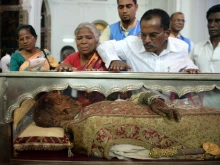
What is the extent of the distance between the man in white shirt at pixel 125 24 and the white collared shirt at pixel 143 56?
2.76 ft

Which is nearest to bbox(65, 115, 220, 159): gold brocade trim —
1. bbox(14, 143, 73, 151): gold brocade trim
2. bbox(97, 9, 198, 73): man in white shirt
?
bbox(14, 143, 73, 151): gold brocade trim

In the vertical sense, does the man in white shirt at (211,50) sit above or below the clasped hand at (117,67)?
above

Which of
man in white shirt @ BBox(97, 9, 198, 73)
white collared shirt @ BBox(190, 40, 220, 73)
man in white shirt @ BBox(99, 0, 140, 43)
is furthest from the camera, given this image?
man in white shirt @ BBox(99, 0, 140, 43)

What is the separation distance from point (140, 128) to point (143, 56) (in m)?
0.70

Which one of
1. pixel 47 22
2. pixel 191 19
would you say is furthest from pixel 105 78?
pixel 47 22

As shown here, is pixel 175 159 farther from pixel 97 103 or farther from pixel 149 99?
pixel 97 103

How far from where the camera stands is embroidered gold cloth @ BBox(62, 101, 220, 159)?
205 centimetres

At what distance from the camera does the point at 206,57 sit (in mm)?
3078

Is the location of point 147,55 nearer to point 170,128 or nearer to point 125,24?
point 170,128

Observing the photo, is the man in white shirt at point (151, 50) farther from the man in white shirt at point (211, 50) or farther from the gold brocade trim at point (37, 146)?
the gold brocade trim at point (37, 146)

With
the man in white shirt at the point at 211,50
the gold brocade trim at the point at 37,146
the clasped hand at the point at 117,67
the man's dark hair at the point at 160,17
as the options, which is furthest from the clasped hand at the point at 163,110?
the man in white shirt at the point at 211,50

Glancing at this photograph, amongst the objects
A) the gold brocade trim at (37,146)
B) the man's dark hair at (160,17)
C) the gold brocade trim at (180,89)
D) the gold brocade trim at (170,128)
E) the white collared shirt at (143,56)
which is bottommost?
the gold brocade trim at (37,146)

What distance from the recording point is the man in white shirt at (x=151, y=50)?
2.47 meters

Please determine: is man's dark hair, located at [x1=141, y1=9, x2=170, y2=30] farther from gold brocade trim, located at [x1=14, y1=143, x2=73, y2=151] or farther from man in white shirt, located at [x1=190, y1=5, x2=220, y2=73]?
gold brocade trim, located at [x1=14, y1=143, x2=73, y2=151]
